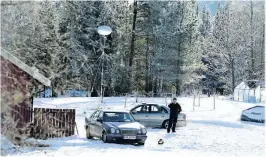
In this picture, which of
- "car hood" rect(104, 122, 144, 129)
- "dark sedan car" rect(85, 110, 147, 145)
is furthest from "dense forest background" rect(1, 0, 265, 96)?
"car hood" rect(104, 122, 144, 129)

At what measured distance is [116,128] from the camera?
54.3ft

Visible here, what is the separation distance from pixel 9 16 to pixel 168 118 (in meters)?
11.8

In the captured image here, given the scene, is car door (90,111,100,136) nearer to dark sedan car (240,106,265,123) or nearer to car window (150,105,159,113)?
car window (150,105,159,113)

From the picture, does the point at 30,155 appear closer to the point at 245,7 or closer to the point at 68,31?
the point at 68,31

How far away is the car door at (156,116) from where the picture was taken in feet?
74.9

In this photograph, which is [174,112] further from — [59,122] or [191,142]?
[59,122]

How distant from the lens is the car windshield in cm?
1770

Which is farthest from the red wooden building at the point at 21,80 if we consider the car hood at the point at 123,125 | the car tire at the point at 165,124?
the car tire at the point at 165,124

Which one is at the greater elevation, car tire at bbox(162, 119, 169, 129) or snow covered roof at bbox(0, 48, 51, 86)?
snow covered roof at bbox(0, 48, 51, 86)

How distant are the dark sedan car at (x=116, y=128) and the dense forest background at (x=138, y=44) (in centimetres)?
2271

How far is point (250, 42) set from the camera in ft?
176

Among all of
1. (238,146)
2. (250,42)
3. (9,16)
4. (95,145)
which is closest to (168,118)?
(238,146)

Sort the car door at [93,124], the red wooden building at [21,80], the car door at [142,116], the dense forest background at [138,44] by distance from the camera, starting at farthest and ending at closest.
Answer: the dense forest background at [138,44] < the car door at [142,116] < the car door at [93,124] < the red wooden building at [21,80]

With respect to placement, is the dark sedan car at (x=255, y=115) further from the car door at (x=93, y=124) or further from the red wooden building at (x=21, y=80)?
the red wooden building at (x=21, y=80)
